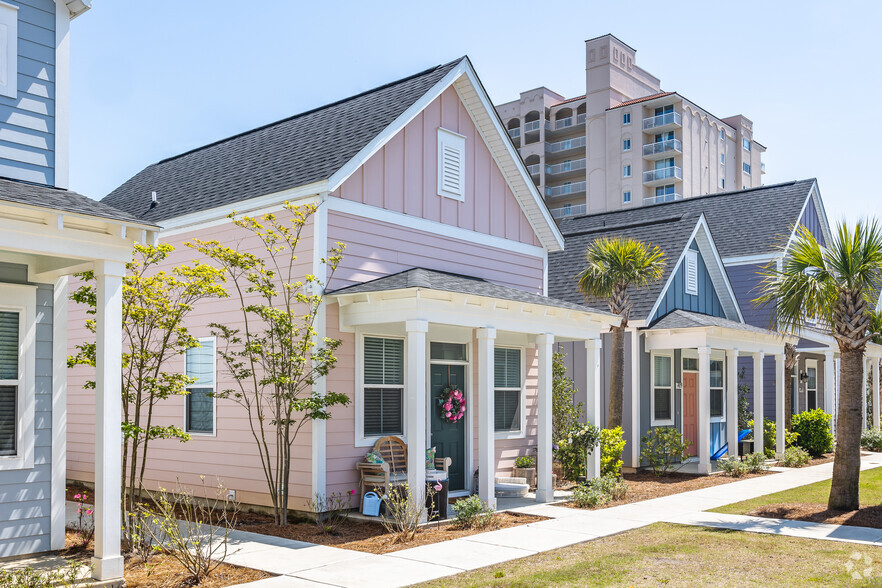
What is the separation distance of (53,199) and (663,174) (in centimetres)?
5278

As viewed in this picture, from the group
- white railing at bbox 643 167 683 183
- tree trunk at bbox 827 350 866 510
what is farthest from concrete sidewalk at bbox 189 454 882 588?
white railing at bbox 643 167 683 183

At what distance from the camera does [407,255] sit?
13.5 metres

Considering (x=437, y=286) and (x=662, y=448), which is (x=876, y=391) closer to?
(x=662, y=448)

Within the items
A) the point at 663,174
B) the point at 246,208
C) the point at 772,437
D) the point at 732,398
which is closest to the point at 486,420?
the point at 246,208

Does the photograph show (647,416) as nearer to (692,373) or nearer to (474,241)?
(692,373)

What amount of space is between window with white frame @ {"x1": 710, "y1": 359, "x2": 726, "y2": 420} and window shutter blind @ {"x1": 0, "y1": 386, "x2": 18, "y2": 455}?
17.6 m

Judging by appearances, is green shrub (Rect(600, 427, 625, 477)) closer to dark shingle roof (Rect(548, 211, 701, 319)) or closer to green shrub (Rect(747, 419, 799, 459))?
dark shingle roof (Rect(548, 211, 701, 319))

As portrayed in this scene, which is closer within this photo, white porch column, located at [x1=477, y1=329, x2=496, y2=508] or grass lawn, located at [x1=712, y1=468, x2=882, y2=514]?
white porch column, located at [x1=477, y1=329, x2=496, y2=508]

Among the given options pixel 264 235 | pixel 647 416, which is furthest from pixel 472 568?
pixel 647 416

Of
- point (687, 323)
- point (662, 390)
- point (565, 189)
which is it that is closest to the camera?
point (687, 323)

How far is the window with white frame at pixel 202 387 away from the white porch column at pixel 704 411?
410 inches

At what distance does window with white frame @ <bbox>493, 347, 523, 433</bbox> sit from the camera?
1523 centimetres

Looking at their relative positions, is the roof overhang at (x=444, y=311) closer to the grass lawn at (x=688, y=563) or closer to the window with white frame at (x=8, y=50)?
the grass lawn at (x=688, y=563)

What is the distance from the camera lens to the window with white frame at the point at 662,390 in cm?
1917
